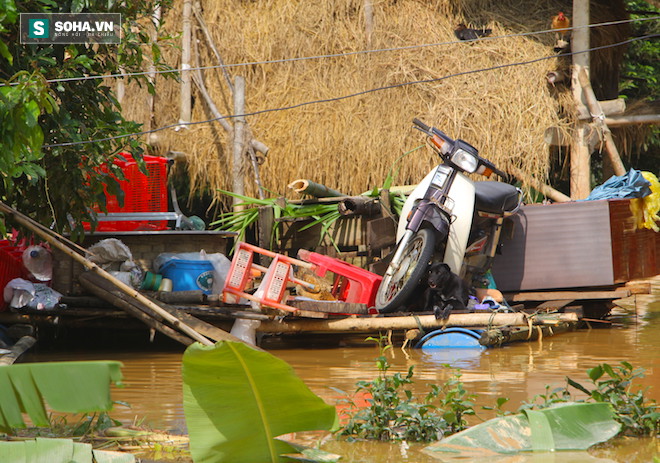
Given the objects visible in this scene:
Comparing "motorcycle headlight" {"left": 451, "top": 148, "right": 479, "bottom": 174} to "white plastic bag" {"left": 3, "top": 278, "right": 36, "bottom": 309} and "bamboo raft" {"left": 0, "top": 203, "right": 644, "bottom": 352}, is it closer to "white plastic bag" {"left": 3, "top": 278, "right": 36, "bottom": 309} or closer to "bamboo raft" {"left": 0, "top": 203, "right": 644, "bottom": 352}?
"bamboo raft" {"left": 0, "top": 203, "right": 644, "bottom": 352}

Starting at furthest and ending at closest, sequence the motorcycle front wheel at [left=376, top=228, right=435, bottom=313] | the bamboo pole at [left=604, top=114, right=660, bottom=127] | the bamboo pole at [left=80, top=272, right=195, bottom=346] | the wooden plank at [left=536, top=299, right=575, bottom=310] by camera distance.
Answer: the bamboo pole at [left=604, top=114, right=660, bottom=127] < the wooden plank at [left=536, top=299, right=575, bottom=310] < the motorcycle front wheel at [left=376, top=228, right=435, bottom=313] < the bamboo pole at [left=80, top=272, right=195, bottom=346]

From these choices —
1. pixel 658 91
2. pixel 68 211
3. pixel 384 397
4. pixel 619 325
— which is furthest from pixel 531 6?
pixel 384 397

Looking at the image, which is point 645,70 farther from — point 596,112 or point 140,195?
point 140,195

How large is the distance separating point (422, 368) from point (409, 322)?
2.46ft

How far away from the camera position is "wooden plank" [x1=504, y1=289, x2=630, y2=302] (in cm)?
818

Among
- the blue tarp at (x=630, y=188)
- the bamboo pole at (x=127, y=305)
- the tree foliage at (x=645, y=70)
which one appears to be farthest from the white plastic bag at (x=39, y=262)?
the tree foliage at (x=645, y=70)

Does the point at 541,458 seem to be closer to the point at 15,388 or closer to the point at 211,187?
the point at 15,388

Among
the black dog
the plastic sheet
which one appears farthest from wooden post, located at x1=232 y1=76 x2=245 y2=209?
the plastic sheet

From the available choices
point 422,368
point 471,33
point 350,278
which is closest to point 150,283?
point 350,278

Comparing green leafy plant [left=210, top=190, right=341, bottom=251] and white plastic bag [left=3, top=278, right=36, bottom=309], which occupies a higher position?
green leafy plant [left=210, top=190, right=341, bottom=251]

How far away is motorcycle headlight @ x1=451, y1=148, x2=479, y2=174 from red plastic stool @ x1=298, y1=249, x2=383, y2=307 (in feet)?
4.27

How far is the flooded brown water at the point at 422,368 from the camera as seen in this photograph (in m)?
4.12

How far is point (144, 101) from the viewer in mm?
12219

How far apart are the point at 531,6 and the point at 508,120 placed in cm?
213
